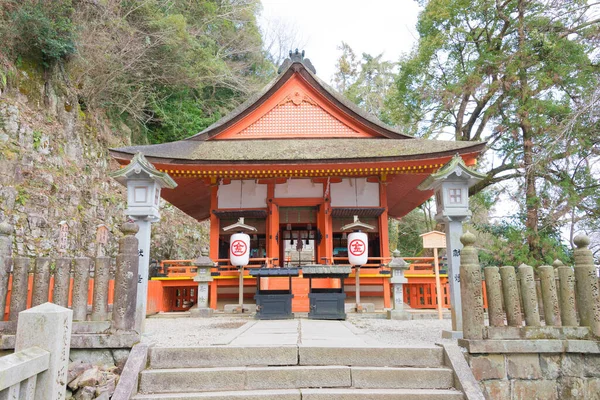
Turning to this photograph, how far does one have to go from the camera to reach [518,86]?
13.6 meters

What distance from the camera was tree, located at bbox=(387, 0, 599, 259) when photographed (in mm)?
11789

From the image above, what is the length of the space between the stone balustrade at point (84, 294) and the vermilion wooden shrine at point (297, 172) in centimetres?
587

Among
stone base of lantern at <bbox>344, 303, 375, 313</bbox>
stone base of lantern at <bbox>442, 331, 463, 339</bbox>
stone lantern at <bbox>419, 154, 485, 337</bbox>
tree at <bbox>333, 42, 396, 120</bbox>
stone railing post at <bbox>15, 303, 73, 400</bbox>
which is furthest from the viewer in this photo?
tree at <bbox>333, 42, 396, 120</bbox>

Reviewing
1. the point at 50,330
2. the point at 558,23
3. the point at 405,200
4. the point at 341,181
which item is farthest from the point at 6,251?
the point at 558,23

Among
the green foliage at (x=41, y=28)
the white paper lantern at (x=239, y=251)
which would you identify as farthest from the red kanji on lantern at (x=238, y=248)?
the green foliage at (x=41, y=28)

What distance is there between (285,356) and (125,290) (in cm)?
196

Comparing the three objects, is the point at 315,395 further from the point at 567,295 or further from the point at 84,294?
the point at 567,295

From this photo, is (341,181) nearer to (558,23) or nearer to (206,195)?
(206,195)

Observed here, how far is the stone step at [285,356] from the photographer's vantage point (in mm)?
4230

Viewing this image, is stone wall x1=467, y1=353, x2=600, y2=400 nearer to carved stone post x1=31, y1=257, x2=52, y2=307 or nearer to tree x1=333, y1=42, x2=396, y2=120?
carved stone post x1=31, y1=257, x2=52, y2=307

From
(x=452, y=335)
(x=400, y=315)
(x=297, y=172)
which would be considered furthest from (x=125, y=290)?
(x=297, y=172)

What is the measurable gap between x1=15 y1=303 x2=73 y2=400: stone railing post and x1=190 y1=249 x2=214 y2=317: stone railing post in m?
Result: 6.60

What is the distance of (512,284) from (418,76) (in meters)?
14.5

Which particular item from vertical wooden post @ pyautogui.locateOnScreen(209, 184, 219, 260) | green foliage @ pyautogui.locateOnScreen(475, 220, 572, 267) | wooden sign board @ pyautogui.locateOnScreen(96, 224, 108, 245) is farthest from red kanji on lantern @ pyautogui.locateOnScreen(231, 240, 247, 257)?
green foliage @ pyautogui.locateOnScreen(475, 220, 572, 267)
